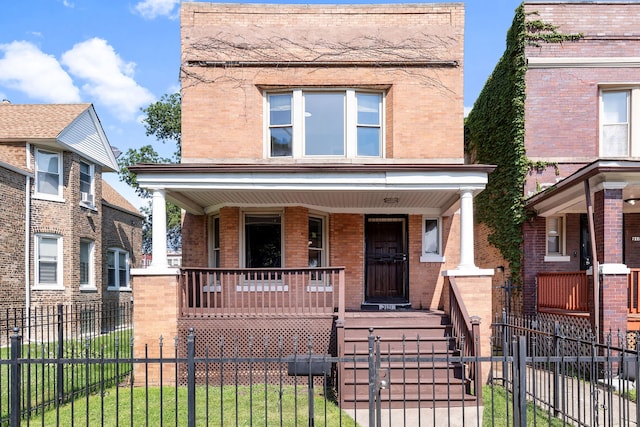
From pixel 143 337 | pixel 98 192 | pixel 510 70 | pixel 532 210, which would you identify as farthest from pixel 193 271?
pixel 98 192

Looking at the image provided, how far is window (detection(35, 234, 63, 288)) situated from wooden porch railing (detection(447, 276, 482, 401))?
13.8 m

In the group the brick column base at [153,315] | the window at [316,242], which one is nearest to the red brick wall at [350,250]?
the window at [316,242]

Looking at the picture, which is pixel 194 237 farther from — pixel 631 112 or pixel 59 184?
pixel 631 112

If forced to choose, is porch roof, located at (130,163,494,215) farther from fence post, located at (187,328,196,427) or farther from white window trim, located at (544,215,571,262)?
fence post, located at (187,328,196,427)

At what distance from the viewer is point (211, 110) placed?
11.4 meters

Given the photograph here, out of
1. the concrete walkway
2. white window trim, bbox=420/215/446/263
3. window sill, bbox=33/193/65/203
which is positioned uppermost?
window sill, bbox=33/193/65/203

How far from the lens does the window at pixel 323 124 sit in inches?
455

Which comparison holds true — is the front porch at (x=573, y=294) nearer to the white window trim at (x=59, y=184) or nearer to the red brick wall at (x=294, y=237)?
the red brick wall at (x=294, y=237)

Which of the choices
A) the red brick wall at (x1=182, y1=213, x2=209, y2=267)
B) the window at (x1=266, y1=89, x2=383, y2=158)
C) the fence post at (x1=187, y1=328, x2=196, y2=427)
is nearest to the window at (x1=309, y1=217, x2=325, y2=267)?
the window at (x1=266, y1=89, x2=383, y2=158)

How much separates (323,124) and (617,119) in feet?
26.3

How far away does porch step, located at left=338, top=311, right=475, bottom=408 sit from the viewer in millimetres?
7551

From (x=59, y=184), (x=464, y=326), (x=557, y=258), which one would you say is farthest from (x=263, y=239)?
(x=59, y=184)

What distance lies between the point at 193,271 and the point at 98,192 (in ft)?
38.8

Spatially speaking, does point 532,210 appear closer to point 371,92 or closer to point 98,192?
point 371,92
